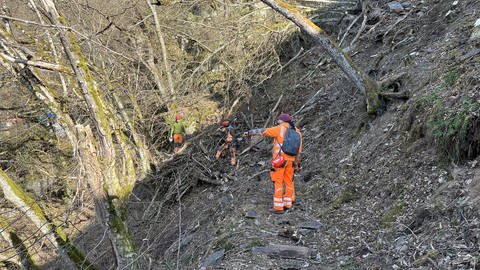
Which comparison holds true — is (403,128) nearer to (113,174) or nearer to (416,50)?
(416,50)

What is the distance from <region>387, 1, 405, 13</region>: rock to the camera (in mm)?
10651

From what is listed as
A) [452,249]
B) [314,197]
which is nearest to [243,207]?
[314,197]

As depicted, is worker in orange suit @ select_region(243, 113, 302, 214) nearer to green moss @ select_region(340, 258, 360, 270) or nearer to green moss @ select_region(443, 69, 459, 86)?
green moss @ select_region(340, 258, 360, 270)

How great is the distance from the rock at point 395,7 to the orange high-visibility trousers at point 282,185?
609 cm

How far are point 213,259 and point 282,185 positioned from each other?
1.87 m

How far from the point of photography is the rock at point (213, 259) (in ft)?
Result: 17.5

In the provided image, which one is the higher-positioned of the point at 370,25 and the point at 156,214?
the point at 370,25

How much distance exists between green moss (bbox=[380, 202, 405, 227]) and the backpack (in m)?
1.90

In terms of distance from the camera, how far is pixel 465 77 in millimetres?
5641

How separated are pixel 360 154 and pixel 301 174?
4.81 ft

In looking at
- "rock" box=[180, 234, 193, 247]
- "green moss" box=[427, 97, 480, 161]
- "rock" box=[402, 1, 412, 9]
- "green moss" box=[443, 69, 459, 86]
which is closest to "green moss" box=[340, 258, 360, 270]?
"green moss" box=[427, 97, 480, 161]

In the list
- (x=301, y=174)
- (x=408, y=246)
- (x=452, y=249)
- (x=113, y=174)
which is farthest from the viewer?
(x=301, y=174)

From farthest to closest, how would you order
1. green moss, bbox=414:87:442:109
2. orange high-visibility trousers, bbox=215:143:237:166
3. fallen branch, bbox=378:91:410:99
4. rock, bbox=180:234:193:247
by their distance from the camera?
orange high-visibility trousers, bbox=215:143:237:166, rock, bbox=180:234:193:247, fallen branch, bbox=378:91:410:99, green moss, bbox=414:87:442:109

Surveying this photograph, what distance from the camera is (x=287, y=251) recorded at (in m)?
5.31
